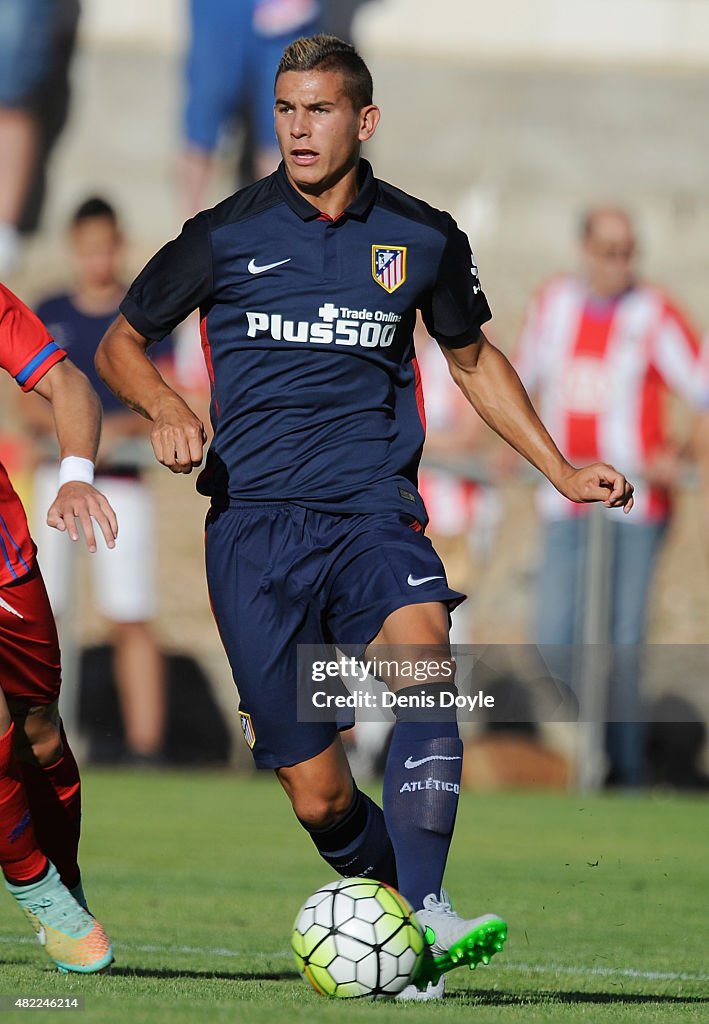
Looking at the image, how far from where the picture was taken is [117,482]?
1145 centimetres

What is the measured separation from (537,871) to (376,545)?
3.35 metres

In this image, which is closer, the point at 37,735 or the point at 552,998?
the point at 552,998

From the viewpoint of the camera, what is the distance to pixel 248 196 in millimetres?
5750

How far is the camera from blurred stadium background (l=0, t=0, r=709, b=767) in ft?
56.4

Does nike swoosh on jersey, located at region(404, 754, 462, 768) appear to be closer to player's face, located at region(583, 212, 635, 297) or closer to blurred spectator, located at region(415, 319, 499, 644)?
blurred spectator, located at region(415, 319, 499, 644)

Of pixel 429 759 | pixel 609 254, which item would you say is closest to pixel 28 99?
pixel 609 254

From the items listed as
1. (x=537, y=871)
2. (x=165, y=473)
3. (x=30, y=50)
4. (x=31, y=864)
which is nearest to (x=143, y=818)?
(x=537, y=871)

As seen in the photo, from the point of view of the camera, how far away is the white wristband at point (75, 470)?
17.0ft

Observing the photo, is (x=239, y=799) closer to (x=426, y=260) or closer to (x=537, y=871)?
(x=537, y=871)

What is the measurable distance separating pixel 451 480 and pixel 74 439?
648 centimetres

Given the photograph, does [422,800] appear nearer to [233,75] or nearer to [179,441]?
[179,441]

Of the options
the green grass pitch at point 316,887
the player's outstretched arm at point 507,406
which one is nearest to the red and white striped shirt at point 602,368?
the green grass pitch at point 316,887

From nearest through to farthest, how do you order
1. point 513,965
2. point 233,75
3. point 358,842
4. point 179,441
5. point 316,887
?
1. point 179,441
2. point 358,842
3. point 513,965
4. point 316,887
5. point 233,75

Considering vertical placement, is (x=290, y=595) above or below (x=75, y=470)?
below
